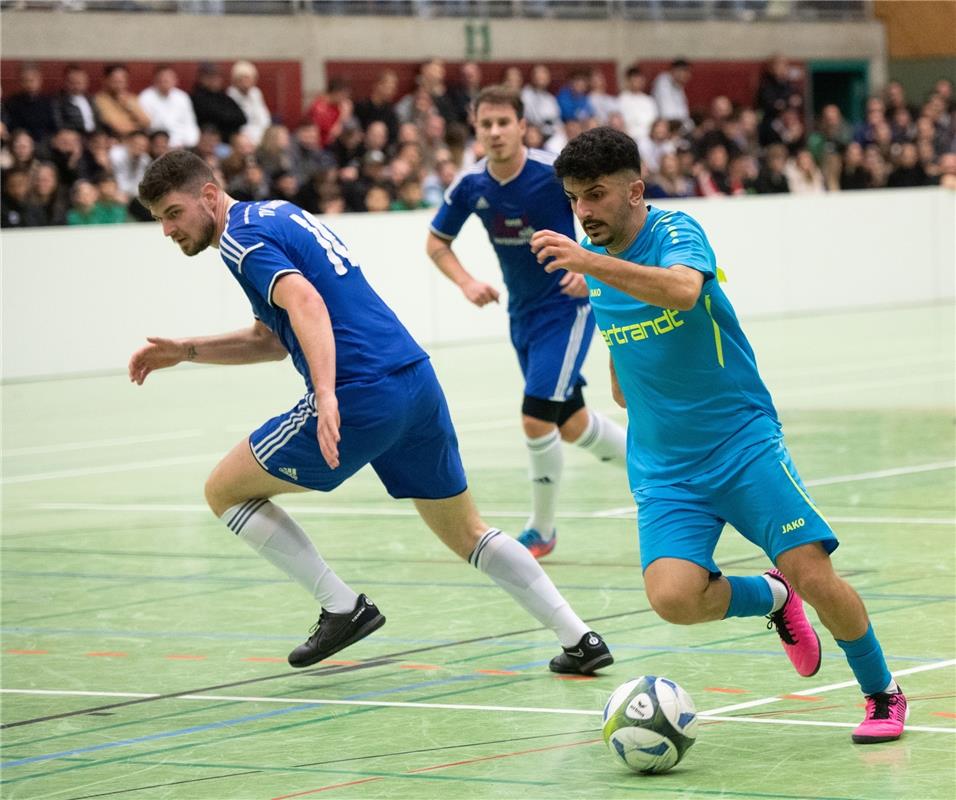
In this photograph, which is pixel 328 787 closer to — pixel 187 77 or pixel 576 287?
pixel 576 287

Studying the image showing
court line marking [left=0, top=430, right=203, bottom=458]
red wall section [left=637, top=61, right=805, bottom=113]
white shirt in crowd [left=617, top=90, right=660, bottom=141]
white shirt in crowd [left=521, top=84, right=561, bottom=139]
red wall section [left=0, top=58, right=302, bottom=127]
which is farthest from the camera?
red wall section [left=637, top=61, right=805, bottom=113]

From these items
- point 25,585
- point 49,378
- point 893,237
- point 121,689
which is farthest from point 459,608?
point 893,237

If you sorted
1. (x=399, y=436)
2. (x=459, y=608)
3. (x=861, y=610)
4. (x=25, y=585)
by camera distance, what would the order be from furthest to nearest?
1. (x=25, y=585)
2. (x=459, y=608)
3. (x=399, y=436)
4. (x=861, y=610)

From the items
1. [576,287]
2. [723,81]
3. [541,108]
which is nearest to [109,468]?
[576,287]

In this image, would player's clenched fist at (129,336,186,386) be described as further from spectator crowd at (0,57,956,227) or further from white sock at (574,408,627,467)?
spectator crowd at (0,57,956,227)

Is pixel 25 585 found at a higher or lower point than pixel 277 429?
lower

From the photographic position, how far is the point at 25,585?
9648 millimetres

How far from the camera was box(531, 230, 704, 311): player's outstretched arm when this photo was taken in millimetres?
5566

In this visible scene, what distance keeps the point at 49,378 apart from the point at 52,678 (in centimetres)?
1347

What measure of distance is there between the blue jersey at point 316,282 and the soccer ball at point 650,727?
1.69m

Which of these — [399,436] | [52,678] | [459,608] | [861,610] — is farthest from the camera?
[459,608]

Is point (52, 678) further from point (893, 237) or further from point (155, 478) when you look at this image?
point (893, 237)

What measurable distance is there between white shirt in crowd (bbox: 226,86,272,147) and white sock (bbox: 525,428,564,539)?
582 inches

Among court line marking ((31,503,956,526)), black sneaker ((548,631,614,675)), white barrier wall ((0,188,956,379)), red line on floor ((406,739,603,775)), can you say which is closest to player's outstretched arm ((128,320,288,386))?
black sneaker ((548,631,614,675))
